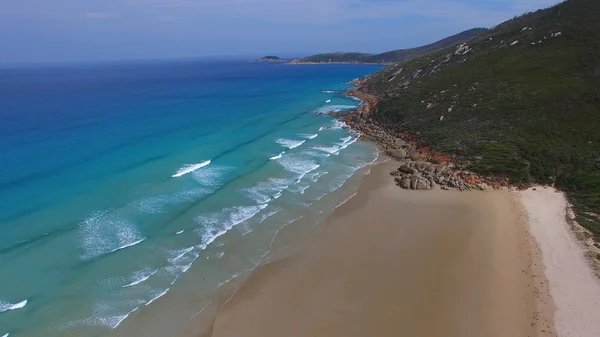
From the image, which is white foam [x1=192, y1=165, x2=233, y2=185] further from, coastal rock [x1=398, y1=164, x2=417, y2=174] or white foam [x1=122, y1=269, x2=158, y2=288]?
coastal rock [x1=398, y1=164, x2=417, y2=174]

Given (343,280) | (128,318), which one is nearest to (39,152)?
(128,318)

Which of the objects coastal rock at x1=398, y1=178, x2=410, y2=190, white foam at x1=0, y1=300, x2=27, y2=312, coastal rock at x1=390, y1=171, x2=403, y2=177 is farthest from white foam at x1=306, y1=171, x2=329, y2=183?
white foam at x1=0, y1=300, x2=27, y2=312

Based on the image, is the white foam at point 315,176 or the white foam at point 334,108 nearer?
the white foam at point 315,176

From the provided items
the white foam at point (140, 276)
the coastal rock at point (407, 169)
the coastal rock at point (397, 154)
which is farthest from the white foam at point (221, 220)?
the coastal rock at point (397, 154)

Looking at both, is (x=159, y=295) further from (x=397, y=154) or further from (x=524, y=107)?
(x=524, y=107)

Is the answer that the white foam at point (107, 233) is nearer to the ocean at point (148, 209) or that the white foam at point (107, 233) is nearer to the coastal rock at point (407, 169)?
the ocean at point (148, 209)
